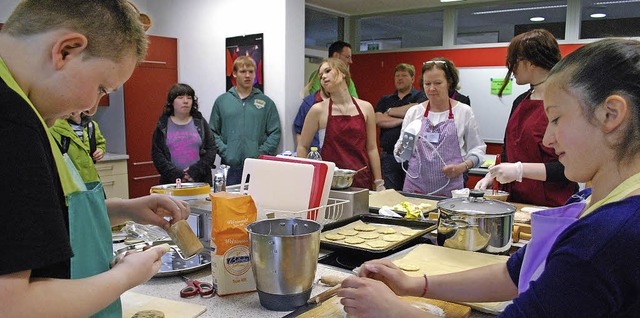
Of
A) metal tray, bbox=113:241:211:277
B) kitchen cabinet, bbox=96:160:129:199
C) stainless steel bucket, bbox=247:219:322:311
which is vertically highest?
stainless steel bucket, bbox=247:219:322:311

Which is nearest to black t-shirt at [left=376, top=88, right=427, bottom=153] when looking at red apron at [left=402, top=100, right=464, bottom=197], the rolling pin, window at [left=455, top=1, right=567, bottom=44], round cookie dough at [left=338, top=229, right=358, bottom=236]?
red apron at [left=402, top=100, right=464, bottom=197]

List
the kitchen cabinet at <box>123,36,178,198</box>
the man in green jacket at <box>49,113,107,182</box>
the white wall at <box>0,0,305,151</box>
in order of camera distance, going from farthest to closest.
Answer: the kitchen cabinet at <box>123,36,178,198</box> → the white wall at <box>0,0,305,151</box> → the man in green jacket at <box>49,113,107,182</box>

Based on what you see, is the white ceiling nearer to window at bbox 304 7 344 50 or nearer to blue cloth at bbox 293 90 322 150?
window at bbox 304 7 344 50

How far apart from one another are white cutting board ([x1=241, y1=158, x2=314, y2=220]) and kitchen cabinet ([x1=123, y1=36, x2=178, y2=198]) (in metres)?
3.32

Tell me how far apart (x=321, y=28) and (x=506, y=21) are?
2254mm

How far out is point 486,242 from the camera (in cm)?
141

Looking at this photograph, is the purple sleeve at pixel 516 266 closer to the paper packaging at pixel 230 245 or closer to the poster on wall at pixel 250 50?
the paper packaging at pixel 230 245

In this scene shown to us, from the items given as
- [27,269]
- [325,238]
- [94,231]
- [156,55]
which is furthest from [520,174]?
[156,55]

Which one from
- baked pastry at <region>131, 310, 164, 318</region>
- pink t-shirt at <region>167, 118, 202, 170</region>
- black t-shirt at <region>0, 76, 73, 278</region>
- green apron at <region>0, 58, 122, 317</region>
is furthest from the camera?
pink t-shirt at <region>167, 118, 202, 170</region>

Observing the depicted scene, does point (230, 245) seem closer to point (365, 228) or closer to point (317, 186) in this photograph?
point (317, 186)

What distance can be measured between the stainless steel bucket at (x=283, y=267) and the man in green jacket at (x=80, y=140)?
4.67ft

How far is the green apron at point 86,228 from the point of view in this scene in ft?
2.43

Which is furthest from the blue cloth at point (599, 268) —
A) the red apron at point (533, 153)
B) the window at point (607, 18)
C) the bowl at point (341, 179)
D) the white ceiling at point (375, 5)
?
the white ceiling at point (375, 5)

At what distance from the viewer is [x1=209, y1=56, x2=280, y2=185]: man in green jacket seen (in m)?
4.16
